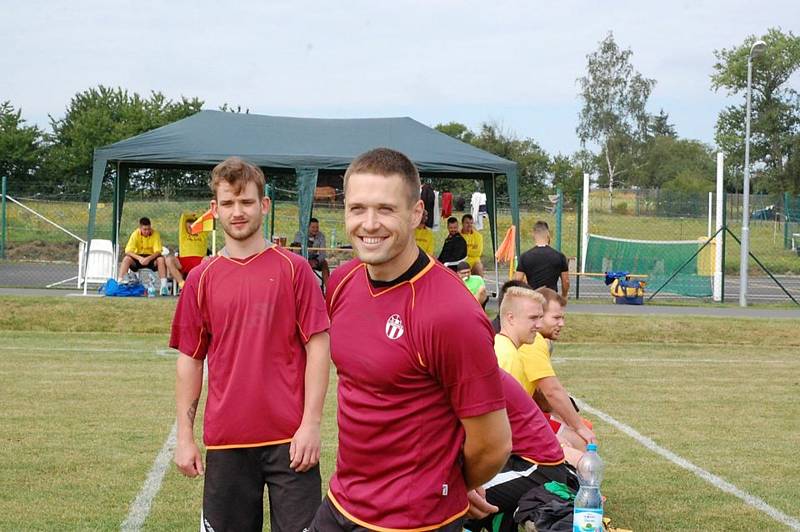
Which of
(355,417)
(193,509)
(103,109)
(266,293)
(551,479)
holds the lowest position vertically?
(193,509)

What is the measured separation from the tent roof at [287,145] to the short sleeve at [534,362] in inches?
534

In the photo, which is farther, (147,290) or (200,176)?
(200,176)

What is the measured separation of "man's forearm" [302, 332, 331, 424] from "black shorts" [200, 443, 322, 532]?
0.73 ft

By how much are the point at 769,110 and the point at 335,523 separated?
238 ft

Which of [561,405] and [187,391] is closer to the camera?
[187,391]

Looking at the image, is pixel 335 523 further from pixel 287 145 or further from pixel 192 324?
pixel 287 145

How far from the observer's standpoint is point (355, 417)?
3.22 meters

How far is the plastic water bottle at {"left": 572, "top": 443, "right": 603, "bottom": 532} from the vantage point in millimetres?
4895

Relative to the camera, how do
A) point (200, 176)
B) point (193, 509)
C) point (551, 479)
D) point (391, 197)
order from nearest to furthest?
point (391, 197), point (551, 479), point (193, 509), point (200, 176)

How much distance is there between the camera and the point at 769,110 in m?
70.7

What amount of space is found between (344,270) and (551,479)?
2807 mm

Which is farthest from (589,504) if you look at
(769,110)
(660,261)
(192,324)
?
(769,110)

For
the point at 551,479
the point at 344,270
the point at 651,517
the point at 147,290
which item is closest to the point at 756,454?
the point at 651,517

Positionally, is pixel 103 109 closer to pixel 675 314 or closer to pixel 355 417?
pixel 675 314
